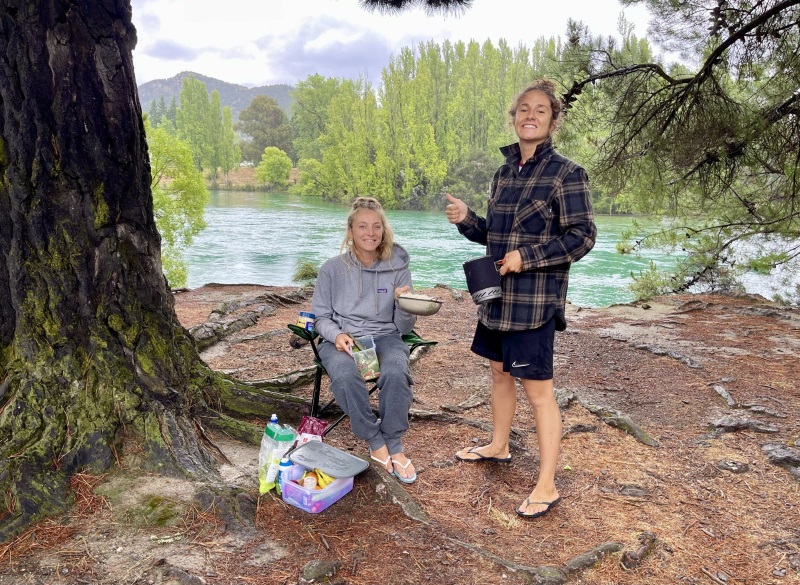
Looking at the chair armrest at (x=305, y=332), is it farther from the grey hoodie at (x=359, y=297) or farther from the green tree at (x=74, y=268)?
the green tree at (x=74, y=268)

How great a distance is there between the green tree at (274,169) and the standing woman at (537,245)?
40589 mm

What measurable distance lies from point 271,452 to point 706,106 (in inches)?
174

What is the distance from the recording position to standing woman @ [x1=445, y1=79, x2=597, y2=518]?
2.01 meters

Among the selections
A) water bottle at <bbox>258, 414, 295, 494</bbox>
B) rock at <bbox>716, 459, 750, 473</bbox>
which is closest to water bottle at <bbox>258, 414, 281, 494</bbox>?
water bottle at <bbox>258, 414, 295, 494</bbox>

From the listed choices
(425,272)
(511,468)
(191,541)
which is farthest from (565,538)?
(425,272)

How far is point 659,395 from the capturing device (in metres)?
3.74

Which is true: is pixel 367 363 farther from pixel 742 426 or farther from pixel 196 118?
pixel 196 118

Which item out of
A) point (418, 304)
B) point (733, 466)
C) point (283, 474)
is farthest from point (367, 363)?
point (733, 466)

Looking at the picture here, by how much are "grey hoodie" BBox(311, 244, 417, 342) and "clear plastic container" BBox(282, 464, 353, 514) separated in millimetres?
764

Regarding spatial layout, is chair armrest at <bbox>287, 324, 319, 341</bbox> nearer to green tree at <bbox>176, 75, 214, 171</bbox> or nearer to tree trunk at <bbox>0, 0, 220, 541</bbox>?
tree trunk at <bbox>0, 0, 220, 541</bbox>

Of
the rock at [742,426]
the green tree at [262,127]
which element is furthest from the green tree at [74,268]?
the green tree at [262,127]

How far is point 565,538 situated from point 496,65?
A: 3914cm

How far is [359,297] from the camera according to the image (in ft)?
8.48

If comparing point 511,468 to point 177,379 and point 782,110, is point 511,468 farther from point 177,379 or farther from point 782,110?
point 782,110
